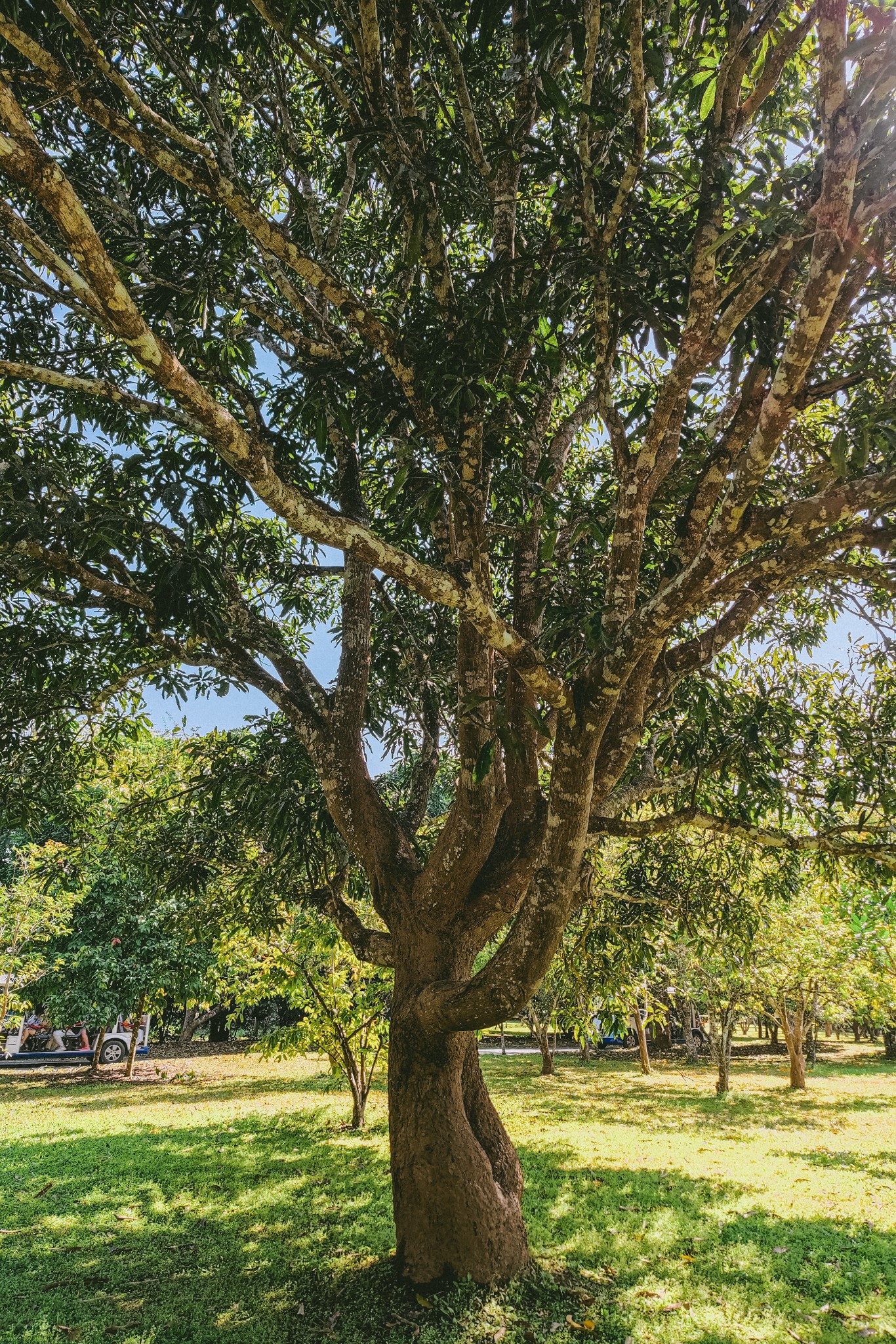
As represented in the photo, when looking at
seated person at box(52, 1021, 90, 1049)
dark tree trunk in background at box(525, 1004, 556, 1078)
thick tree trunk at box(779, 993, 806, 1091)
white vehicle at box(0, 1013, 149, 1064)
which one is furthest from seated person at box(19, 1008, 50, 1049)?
thick tree trunk at box(779, 993, 806, 1091)

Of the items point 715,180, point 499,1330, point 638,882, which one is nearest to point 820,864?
point 638,882

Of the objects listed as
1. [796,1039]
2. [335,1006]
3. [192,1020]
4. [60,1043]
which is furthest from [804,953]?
[60,1043]

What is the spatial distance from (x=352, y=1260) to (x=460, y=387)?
18.9 feet

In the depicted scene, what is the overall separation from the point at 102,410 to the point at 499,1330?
615 centimetres

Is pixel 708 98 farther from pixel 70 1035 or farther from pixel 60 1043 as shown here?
pixel 70 1035

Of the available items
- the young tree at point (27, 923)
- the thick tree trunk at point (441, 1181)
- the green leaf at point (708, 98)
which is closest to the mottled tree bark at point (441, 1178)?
the thick tree trunk at point (441, 1181)

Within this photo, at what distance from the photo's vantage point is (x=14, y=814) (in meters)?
5.86

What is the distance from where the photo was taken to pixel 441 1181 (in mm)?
4582

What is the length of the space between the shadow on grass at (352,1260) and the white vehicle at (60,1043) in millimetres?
12758

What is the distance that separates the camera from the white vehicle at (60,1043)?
19203 mm

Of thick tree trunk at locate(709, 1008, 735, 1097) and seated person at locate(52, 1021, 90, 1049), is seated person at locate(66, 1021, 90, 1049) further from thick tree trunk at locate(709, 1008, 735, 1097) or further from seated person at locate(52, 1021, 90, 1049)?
thick tree trunk at locate(709, 1008, 735, 1097)

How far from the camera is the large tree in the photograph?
297 cm

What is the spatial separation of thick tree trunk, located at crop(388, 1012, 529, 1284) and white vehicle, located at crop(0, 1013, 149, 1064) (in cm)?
1618

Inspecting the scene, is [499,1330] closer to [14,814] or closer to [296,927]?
[14,814]
